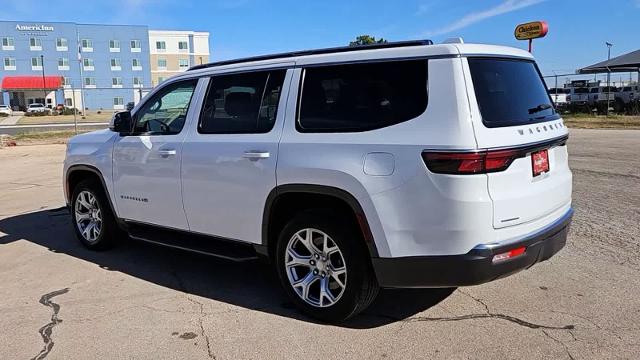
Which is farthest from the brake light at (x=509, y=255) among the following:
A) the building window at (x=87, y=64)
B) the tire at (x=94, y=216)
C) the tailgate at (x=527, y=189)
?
the building window at (x=87, y=64)

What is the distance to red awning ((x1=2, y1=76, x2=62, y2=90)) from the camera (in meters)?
85.8

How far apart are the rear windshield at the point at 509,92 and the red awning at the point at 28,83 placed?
305 ft

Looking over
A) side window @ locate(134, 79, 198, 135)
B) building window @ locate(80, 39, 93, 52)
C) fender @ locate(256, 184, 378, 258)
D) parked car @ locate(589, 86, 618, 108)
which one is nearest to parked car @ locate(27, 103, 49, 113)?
building window @ locate(80, 39, 93, 52)

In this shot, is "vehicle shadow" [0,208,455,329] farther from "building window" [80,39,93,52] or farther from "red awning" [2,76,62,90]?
"building window" [80,39,93,52]

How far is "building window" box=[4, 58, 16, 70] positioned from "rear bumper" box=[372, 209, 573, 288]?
335ft

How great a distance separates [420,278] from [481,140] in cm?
99

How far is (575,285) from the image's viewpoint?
472 centimetres

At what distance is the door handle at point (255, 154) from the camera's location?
14.0ft

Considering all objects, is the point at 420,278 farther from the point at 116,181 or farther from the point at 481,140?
the point at 116,181

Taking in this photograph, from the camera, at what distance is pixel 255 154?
4320 mm

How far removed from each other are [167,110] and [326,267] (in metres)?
2.47

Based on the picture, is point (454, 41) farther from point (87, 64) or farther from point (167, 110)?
point (87, 64)

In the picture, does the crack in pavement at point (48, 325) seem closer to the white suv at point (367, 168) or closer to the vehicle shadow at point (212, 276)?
the vehicle shadow at point (212, 276)

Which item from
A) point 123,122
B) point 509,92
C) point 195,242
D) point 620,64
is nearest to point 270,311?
point 195,242
